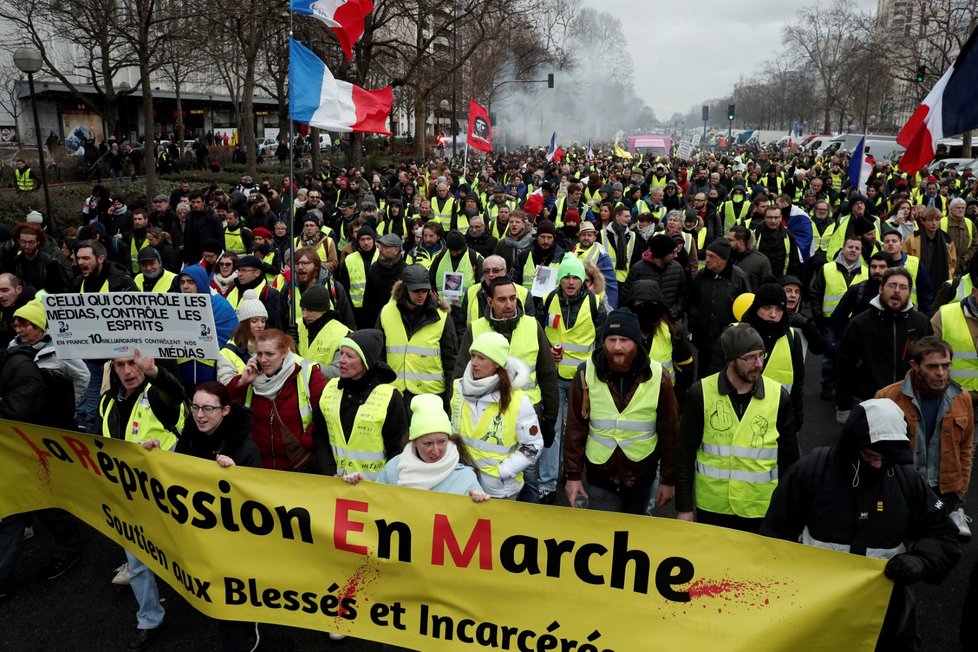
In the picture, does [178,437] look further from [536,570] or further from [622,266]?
[622,266]

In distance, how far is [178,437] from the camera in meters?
4.26

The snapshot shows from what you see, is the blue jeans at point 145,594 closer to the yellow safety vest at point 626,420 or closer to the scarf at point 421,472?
the scarf at point 421,472

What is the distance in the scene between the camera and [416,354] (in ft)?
17.8

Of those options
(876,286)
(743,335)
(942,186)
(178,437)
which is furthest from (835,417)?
(942,186)

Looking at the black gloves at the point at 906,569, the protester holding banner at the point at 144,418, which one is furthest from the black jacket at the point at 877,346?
the protester holding banner at the point at 144,418

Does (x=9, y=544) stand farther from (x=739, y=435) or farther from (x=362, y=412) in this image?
(x=739, y=435)

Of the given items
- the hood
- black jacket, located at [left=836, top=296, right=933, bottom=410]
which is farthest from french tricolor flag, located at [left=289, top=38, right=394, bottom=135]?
black jacket, located at [left=836, top=296, right=933, bottom=410]

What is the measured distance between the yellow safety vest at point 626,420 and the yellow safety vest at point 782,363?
114 centimetres

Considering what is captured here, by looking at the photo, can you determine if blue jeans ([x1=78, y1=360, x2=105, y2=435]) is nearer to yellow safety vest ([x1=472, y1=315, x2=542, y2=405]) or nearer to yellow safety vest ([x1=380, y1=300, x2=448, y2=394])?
yellow safety vest ([x1=380, y1=300, x2=448, y2=394])

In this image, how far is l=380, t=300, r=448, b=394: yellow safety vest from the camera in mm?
5426

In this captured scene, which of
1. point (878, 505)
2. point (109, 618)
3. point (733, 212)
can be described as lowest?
point (109, 618)

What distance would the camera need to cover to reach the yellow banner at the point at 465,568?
3115 mm

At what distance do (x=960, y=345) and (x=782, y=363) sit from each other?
1.39 meters

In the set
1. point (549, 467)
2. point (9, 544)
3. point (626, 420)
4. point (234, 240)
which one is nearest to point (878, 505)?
point (626, 420)
